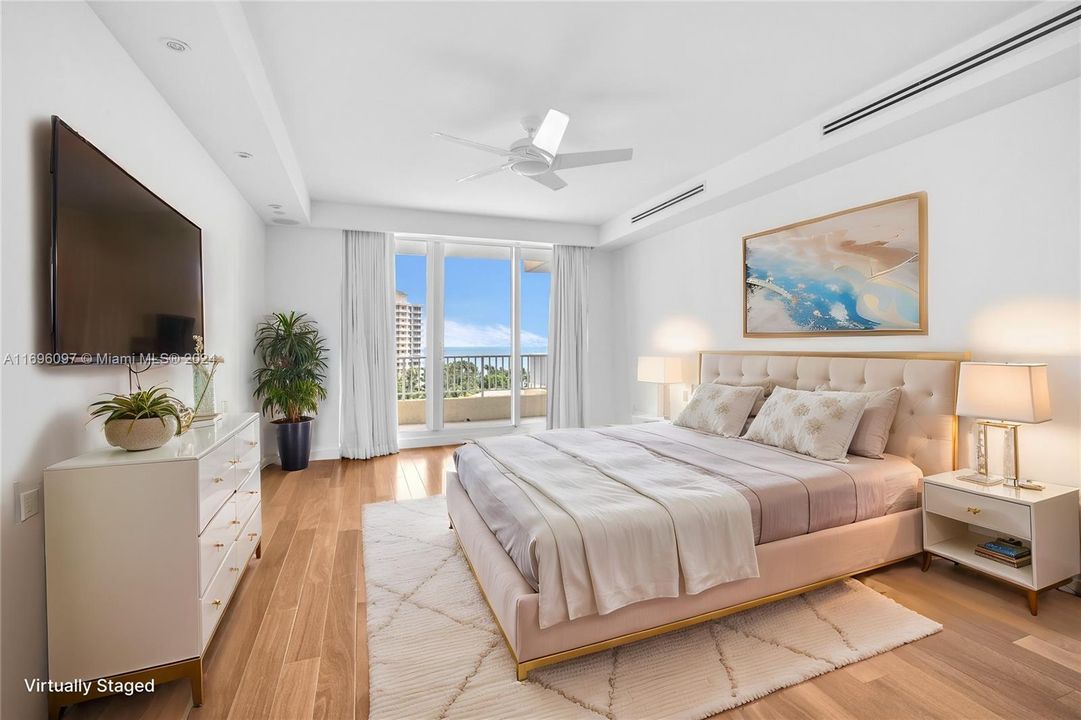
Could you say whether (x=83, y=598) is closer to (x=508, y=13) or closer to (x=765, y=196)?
(x=508, y=13)

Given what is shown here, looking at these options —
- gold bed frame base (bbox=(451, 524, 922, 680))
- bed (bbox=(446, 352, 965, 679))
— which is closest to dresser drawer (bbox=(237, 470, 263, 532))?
bed (bbox=(446, 352, 965, 679))

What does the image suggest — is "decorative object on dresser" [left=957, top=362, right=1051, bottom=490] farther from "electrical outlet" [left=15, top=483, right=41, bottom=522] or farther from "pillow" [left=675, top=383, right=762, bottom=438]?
"electrical outlet" [left=15, top=483, right=41, bottom=522]

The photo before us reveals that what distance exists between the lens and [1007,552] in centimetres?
246

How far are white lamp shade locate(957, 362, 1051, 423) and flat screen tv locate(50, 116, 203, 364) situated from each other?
3.98 metres

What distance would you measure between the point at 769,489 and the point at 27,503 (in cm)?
288

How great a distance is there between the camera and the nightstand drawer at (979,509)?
2.31 metres

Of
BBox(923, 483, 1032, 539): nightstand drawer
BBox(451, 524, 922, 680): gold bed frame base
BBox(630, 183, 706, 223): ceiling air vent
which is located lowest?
BBox(451, 524, 922, 680): gold bed frame base

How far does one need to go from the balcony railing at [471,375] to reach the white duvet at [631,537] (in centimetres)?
400

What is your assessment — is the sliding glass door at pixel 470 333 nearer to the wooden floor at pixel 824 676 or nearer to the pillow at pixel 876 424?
the wooden floor at pixel 824 676

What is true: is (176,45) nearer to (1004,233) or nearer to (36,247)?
(36,247)

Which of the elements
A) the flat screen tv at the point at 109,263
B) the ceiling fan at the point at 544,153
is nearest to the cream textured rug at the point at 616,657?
the flat screen tv at the point at 109,263

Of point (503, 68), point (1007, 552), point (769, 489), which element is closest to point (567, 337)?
point (503, 68)

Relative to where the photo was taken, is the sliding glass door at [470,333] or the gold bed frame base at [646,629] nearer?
the gold bed frame base at [646,629]

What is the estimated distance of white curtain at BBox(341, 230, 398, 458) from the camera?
5547 mm
